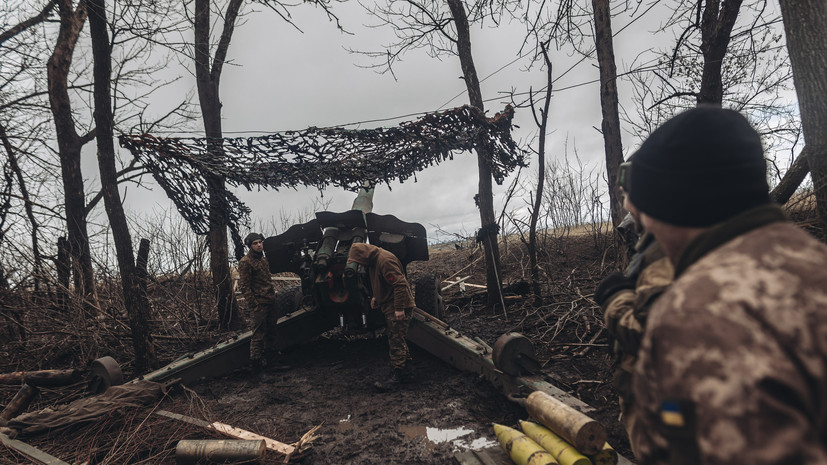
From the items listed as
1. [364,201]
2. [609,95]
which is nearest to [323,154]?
[364,201]

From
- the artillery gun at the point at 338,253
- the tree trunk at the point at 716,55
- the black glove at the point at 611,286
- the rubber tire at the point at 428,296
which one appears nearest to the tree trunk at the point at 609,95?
the tree trunk at the point at 716,55

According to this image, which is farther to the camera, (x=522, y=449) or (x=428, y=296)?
(x=428, y=296)

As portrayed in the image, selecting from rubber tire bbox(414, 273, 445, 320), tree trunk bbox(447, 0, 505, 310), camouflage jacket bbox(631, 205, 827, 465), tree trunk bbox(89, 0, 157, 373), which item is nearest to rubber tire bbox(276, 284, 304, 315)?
rubber tire bbox(414, 273, 445, 320)

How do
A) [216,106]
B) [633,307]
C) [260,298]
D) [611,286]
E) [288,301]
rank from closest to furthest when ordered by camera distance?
[633,307] < [611,286] < [260,298] < [288,301] < [216,106]

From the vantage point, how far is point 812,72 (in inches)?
161

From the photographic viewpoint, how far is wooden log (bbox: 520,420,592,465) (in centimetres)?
288

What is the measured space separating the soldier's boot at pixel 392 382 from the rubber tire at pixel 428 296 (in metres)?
1.77

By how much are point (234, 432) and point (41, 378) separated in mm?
3227

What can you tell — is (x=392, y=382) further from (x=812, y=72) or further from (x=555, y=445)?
(x=812, y=72)

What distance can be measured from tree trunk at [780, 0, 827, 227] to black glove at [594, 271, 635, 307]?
3213mm

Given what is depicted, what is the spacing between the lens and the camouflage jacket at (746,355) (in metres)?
0.84

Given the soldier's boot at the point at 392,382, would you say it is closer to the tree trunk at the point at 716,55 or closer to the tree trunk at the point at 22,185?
the tree trunk at the point at 716,55

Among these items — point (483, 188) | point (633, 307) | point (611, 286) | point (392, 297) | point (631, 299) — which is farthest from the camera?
point (483, 188)

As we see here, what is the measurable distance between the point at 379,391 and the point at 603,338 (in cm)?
293
